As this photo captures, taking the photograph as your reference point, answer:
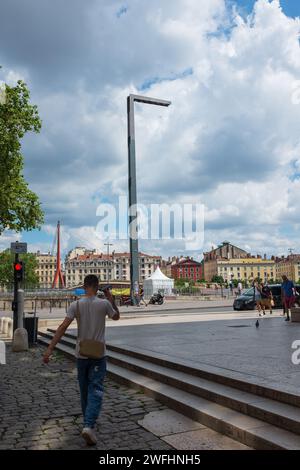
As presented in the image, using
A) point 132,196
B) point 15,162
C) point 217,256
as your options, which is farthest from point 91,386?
point 217,256

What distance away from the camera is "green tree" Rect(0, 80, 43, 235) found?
71.4ft

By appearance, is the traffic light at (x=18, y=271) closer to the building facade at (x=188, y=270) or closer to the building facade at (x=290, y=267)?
the building facade at (x=290, y=267)

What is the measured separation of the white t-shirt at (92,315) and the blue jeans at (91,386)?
133 millimetres

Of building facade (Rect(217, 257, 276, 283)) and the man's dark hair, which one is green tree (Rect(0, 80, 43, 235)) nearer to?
the man's dark hair

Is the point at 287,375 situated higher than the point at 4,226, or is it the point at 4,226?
the point at 4,226

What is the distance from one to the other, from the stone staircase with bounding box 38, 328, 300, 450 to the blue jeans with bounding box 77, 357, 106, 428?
135 cm

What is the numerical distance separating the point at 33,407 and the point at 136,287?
27006 mm

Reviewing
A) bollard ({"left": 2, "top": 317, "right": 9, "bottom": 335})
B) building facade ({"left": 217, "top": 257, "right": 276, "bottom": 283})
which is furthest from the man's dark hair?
building facade ({"left": 217, "top": 257, "right": 276, "bottom": 283})

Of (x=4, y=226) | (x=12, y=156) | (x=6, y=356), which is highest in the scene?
(x=12, y=156)
